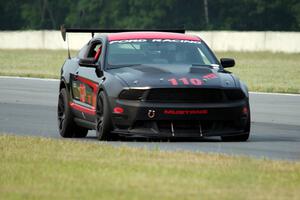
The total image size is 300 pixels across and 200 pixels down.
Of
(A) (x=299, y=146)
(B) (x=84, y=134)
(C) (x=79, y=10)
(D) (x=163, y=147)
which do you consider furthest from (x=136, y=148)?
(C) (x=79, y=10)

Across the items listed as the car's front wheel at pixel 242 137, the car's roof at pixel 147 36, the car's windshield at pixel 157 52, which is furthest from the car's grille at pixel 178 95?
the car's roof at pixel 147 36

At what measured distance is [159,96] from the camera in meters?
14.9

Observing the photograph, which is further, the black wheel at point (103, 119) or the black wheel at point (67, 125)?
the black wheel at point (67, 125)

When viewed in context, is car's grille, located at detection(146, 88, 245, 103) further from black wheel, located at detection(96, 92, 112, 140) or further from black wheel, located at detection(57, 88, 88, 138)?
black wheel, located at detection(57, 88, 88, 138)

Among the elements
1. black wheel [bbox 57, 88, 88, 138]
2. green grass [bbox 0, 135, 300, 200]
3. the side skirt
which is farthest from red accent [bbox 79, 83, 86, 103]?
green grass [bbox 0, 135, 300, 200]

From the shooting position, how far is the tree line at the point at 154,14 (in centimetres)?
8400

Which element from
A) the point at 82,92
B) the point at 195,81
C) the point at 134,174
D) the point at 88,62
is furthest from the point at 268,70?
the point at 134,174

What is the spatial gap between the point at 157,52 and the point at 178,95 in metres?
1.43

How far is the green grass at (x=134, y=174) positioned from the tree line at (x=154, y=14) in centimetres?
6613

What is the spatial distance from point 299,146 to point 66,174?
4.94 metres

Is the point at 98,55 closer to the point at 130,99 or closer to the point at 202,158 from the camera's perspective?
the point at 130,99

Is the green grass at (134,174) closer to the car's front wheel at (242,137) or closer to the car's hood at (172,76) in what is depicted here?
→ the car's hood at (172,76)

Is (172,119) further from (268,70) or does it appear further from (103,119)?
(268,70)

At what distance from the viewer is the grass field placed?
3222cm
